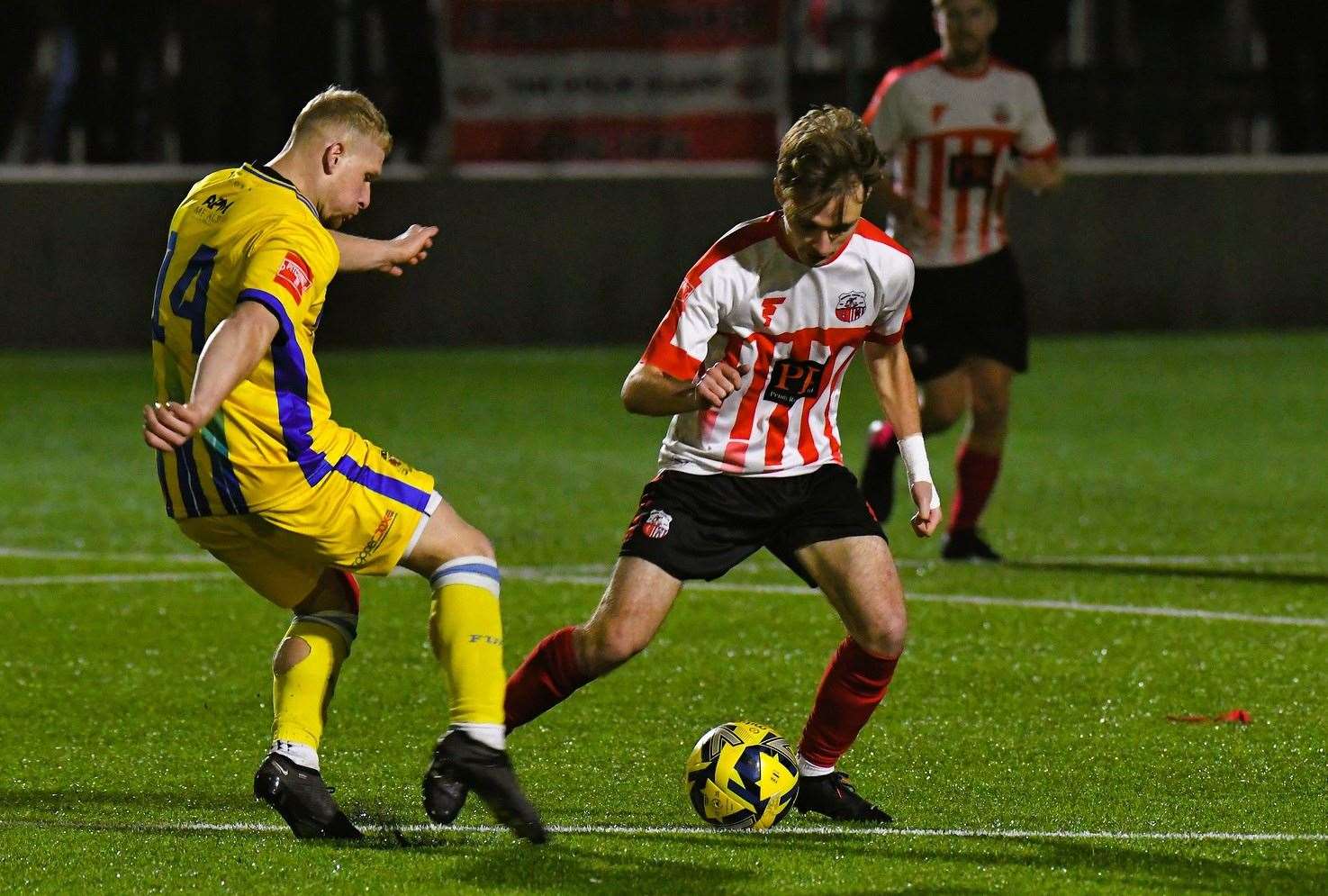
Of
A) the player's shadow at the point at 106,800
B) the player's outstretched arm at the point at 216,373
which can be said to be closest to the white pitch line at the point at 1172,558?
the player's shadow at the point at 106,800

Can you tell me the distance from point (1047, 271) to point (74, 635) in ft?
38.0

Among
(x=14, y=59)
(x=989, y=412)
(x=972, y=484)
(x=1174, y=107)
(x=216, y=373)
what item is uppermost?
(x=216, y=373)

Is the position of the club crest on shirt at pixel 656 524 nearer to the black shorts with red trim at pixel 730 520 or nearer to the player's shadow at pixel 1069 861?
the black shorts with red trim at pixel 730 520

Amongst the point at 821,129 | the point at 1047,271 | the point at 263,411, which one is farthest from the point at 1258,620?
the point at 1047,271

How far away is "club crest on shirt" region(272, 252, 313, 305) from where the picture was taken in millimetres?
4445

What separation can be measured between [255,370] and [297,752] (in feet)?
2.47

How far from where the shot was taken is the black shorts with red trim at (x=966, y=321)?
8625mm

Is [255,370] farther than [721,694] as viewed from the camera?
No

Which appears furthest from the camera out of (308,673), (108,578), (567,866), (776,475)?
(108,578)

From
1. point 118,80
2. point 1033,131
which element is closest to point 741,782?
point 1033,131

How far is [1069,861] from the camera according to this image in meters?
4.45

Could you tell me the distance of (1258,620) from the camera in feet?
24.7

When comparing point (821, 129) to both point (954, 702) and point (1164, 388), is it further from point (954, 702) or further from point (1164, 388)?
point (1164, 388)

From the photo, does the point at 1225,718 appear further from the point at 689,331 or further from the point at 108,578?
the point at 108,578
